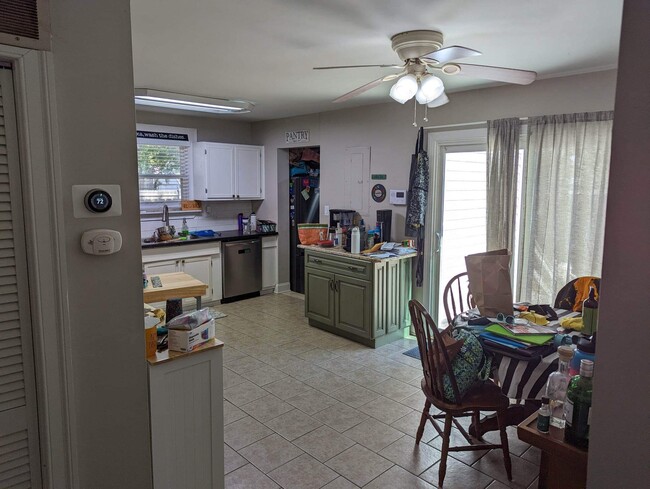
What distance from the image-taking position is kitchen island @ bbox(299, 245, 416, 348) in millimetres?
4457

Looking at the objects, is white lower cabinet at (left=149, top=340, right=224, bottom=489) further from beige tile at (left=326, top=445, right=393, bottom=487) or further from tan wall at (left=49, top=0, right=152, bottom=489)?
beige tile at (left=326, top=445, right=393, bottom=487)

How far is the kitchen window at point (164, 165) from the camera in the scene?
5758 millimetres

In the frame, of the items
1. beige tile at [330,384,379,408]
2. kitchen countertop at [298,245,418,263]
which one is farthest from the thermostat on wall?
beige tile at [330,384,379,408]

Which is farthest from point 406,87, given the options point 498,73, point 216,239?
point 216,239

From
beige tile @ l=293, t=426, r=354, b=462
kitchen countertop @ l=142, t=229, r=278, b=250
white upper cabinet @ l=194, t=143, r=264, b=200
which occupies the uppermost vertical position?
white upper cabinet @ l=194, t=143, r=264, b=200

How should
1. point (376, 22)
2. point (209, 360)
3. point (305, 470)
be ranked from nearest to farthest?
1. point (209, 360)
2. point (376, 22)
3. point (305, 470)

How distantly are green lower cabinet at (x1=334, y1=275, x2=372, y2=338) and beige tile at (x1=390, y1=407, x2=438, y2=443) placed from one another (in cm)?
134

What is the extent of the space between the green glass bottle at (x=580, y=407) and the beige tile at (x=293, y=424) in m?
2.00

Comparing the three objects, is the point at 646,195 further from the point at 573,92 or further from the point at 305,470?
the point at 573,92

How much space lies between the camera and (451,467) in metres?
2.65

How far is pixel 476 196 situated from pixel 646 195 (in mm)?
3630

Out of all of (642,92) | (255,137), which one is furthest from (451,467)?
(255,137)

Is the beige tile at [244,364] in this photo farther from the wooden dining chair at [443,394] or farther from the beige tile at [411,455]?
the wooden dining chair at [443,394]

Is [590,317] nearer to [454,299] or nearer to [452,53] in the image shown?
[452,53]
